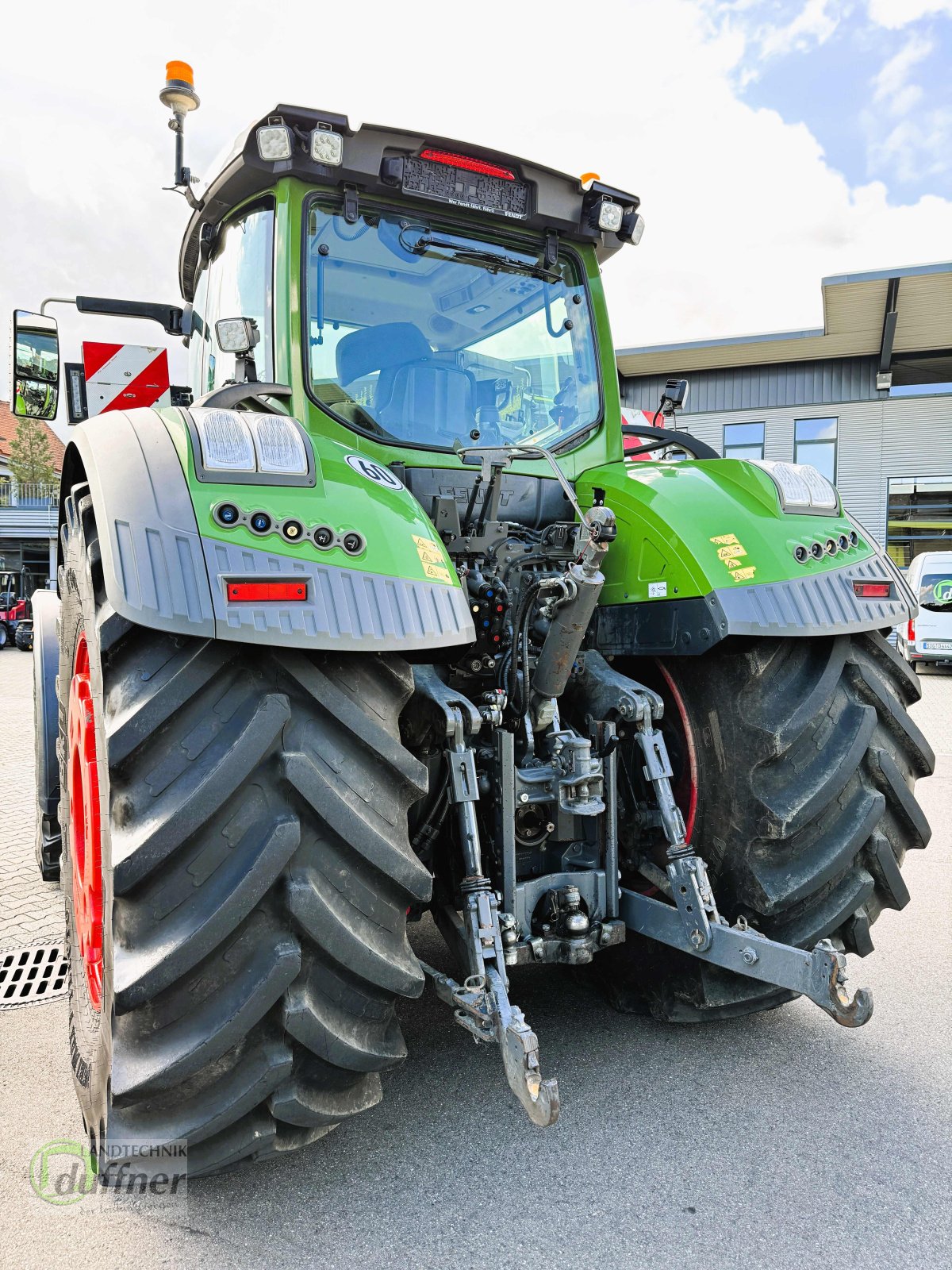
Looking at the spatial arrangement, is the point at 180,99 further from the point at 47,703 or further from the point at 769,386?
the point at 769,386

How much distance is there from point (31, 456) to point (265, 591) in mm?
55143

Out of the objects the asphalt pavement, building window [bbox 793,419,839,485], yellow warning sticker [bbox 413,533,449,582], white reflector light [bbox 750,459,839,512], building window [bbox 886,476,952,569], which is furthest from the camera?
building window [bbox 793,419,839,485]

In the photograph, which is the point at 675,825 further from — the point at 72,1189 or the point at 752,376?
the point at 752,376

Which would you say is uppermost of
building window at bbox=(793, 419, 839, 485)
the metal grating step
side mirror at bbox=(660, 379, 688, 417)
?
building window at bbox=(793, 419, 839, 485)

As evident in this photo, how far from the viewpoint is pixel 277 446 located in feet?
7.04

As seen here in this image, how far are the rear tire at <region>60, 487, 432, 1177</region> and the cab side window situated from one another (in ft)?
4.08

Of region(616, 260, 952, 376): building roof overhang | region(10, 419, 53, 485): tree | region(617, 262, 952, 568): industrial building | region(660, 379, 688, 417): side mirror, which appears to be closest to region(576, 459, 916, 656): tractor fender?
region(660, 379, 688, 417): side mirror

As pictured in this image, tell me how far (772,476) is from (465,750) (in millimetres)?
1369

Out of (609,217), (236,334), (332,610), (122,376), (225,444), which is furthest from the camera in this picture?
(122,376)

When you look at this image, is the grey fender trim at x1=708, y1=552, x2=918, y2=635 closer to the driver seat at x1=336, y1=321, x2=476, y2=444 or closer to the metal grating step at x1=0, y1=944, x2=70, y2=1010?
the driver seat at x1=336, y1=321, x2=476, y2=444

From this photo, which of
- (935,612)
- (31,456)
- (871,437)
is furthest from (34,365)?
(31,456)

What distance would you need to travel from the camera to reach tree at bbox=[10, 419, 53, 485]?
49.5 m

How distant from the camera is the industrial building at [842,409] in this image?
2141cm

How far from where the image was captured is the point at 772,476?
290cm
